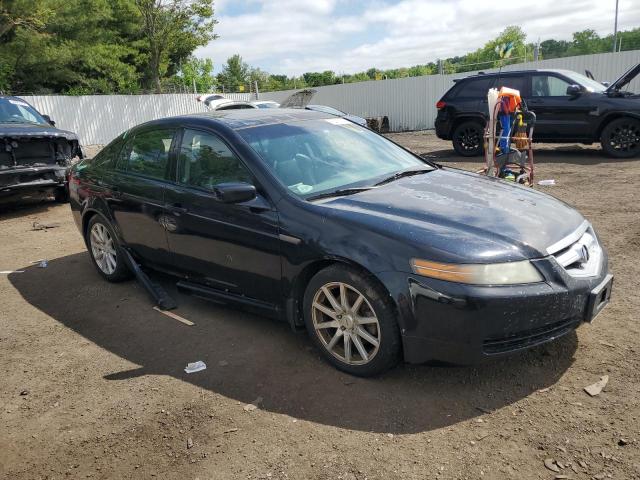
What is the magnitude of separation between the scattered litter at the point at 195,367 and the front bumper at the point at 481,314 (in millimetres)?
1431

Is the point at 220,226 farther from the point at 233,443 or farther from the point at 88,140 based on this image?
the point at 88,140

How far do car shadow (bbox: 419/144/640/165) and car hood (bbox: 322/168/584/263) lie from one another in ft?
21.9

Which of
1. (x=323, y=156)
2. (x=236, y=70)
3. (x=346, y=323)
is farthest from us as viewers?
(x=236, y=70)

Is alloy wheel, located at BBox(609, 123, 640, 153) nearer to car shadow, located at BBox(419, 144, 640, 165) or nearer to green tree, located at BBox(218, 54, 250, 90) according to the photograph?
car shadow, located at BBox(419, 144, 640, 165)

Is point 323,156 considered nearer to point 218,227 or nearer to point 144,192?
point 218,227

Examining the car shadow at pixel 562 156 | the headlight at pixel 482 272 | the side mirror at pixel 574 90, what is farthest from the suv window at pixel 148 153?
the side mirror at pixel 574 90

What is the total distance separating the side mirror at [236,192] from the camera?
11.2 feet

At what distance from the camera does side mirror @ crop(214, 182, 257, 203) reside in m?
3.41

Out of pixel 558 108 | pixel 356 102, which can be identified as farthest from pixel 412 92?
pixel 558 108

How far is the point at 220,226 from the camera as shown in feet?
12.5

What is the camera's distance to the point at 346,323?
3189 millimetres

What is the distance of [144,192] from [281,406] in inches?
93.0

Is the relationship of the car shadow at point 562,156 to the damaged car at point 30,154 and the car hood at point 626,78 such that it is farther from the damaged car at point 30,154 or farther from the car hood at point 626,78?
the damaged car at point 30,154

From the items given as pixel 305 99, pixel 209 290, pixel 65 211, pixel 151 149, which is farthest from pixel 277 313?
pixel 305 99
